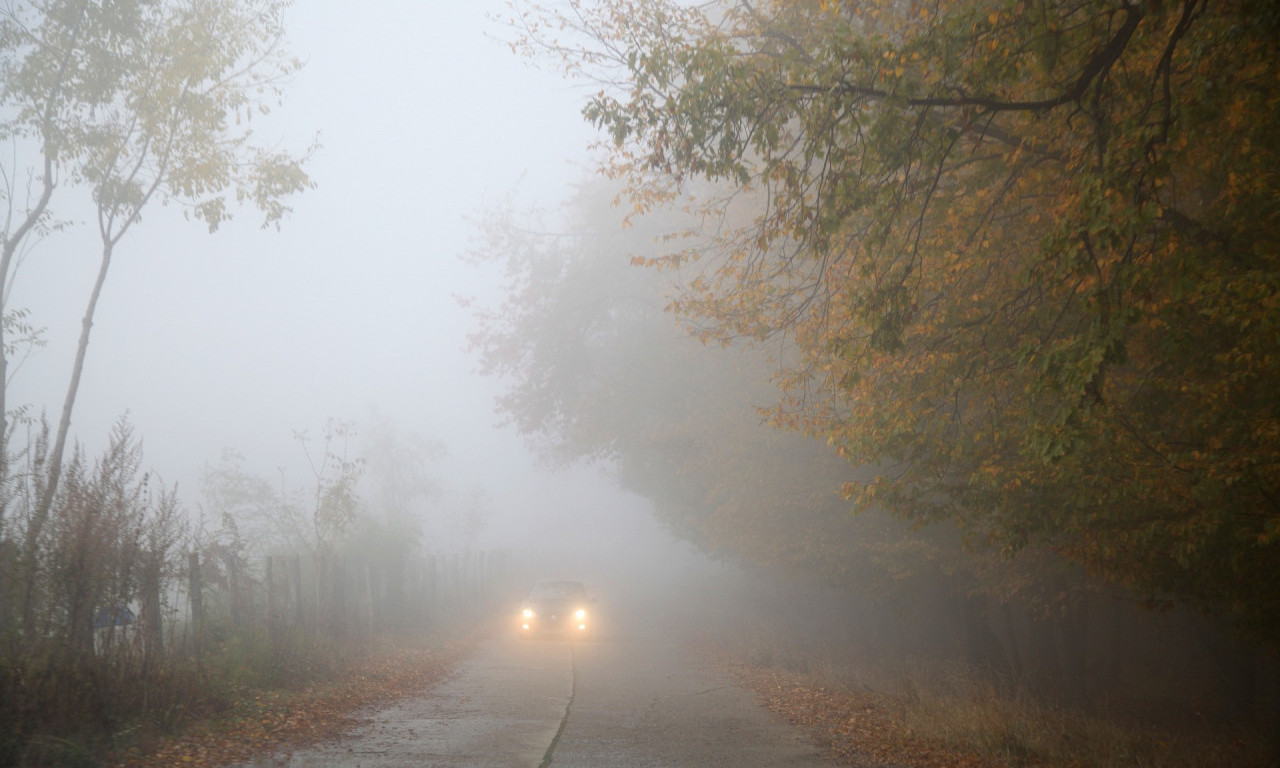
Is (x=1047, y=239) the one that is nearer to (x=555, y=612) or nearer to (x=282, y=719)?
(x=282, y=719)

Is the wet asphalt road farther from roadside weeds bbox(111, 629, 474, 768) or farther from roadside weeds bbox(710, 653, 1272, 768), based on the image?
roadside weeds bbox(710, 653, 1272, 768)

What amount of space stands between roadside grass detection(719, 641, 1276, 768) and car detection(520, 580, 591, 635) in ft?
31.9

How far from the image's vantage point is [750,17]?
12727mm

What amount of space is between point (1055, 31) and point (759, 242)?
132 inches

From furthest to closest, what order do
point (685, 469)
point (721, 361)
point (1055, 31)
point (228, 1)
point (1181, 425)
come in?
point (685, 469) → point (721, 361) → point (228, 1) → point (1181, 425) → point (1055, 31)

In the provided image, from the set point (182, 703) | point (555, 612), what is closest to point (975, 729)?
point (182, 703)

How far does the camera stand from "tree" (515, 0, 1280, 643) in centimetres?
703

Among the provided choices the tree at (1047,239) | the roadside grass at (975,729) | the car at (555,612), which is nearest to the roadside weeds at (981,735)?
the roadside grass at (975,729)

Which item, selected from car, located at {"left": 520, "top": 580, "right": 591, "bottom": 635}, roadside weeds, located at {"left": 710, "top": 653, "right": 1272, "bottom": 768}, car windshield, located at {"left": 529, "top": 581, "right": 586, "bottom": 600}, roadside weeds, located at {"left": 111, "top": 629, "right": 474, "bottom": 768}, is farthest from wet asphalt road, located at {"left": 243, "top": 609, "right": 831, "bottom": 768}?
car windshield, located at {"left": 529, "top": 581, "right": 586, "bottom": 600}

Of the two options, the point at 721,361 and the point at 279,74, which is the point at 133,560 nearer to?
the point at 279,74

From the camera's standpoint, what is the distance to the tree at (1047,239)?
7.03 meters

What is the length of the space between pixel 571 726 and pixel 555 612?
48.6ft

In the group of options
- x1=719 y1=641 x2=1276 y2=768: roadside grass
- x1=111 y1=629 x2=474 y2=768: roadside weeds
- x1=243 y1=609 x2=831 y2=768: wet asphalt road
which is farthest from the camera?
x1=719 y1=641 x2=1276 y2=768: roadside grass

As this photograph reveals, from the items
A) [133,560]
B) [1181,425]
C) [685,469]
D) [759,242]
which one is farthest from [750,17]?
[685,469]
